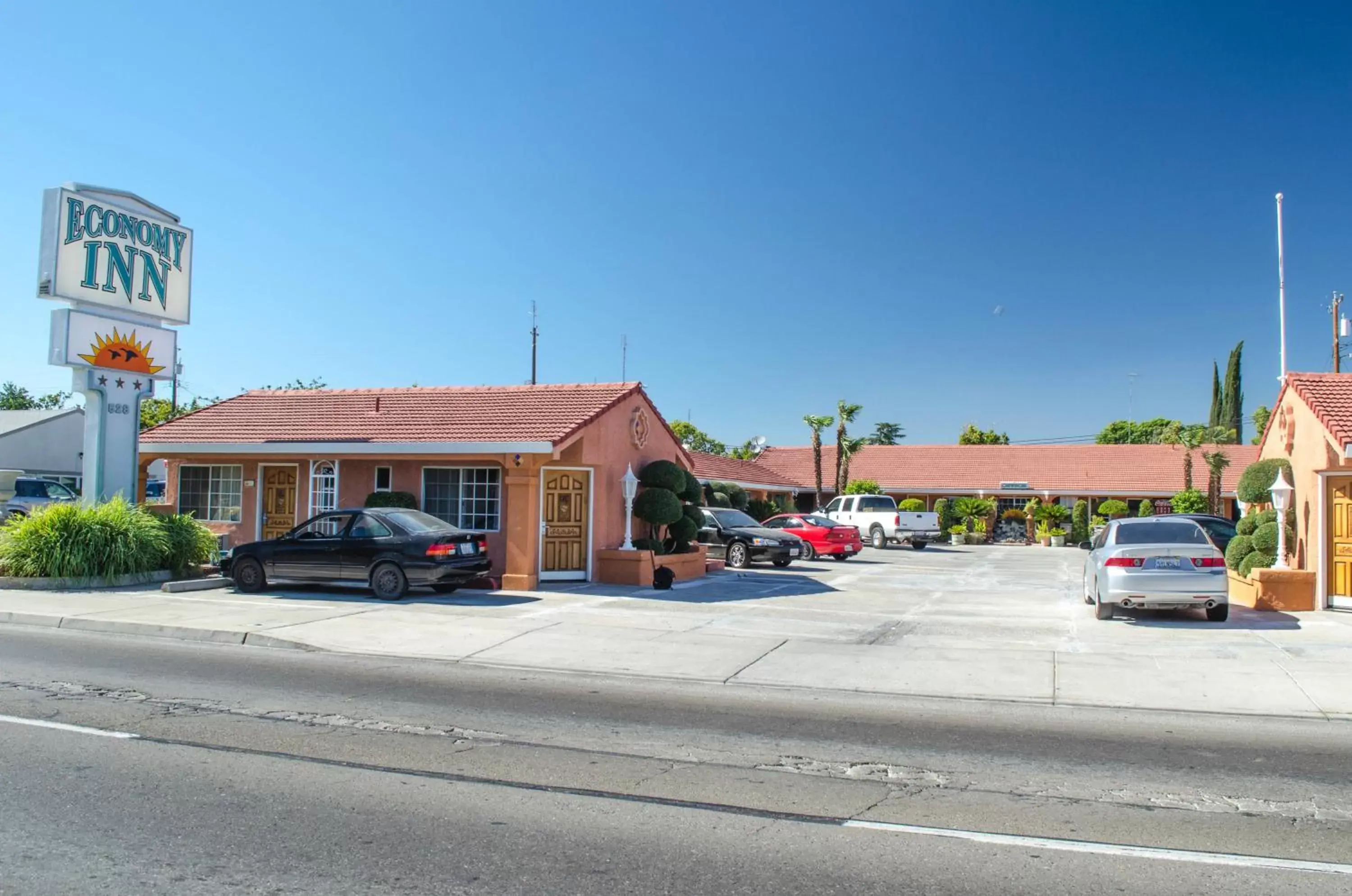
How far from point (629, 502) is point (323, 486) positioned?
A: 6522mm

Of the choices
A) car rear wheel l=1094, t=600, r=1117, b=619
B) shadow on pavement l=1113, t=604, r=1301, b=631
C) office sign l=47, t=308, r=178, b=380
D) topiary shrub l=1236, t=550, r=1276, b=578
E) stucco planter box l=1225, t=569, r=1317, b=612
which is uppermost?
office sign l=47, t=308, r=178, b=380

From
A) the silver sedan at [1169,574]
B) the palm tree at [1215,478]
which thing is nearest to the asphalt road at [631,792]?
the silver sedan at [1169,574]

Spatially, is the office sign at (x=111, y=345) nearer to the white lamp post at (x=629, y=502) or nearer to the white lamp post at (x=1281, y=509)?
the white lamp post at (x=629, y=502)

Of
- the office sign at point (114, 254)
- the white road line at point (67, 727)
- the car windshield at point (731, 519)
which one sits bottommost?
the white road line at point (67, 727)

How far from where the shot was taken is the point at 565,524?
19.4m

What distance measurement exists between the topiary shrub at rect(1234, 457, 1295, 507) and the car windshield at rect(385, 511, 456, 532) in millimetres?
14679

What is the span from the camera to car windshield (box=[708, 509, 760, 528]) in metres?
24.8

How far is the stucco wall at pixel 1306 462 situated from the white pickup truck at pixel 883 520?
17.4 m

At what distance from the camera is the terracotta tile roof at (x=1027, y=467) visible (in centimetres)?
4298

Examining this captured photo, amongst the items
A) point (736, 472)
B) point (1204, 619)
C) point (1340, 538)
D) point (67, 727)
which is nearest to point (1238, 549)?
point (1340, 538)

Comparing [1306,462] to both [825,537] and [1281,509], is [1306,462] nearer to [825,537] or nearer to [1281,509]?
[1281,509]

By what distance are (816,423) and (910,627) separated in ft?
98.8

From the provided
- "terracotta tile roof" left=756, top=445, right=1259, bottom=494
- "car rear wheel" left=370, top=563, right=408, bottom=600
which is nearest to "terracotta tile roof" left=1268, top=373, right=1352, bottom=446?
"car rear wheel" left=370, top=563, right=408, bottom=600

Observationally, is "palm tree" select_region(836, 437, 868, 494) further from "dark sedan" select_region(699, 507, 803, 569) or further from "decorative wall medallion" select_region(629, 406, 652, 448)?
"decorative wall medallion" select_region(629, 406, 652, 448)
